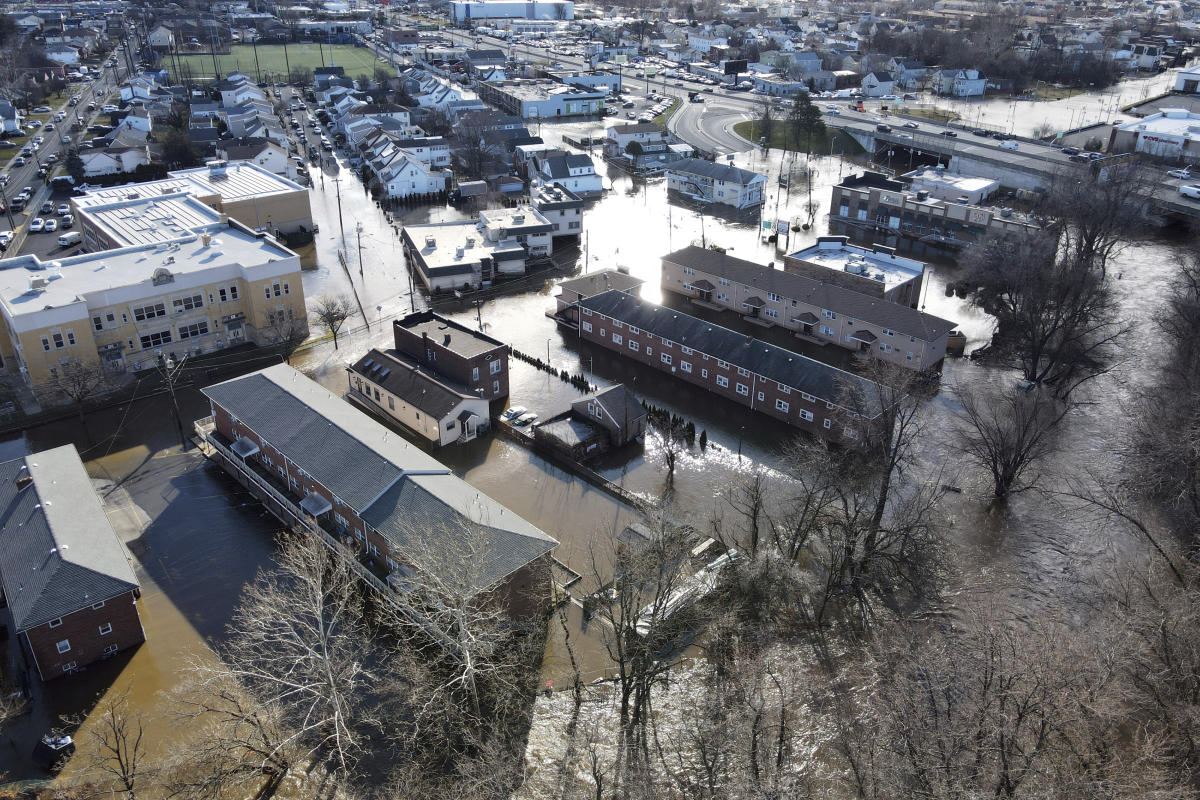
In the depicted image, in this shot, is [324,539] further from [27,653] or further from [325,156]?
[325,156]

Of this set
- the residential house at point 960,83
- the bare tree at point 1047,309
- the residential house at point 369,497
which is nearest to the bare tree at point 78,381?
the residential house at point 369,497

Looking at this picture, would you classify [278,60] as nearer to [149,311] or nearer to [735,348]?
[149,311]

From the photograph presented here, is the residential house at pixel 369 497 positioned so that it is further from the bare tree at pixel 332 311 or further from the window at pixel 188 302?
the window at pixel 188 302

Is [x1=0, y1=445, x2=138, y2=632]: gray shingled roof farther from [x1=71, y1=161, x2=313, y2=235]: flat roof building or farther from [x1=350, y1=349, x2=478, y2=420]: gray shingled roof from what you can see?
[x1=71, y1=161, x2=313, y2=235]: flat roof building

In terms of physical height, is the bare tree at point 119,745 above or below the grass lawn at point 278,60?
below

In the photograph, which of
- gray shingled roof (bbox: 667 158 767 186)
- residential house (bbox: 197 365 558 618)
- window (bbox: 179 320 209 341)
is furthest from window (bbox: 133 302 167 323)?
gray shingled roof (bbox: 667 158 767 186)

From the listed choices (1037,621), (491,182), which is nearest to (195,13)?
(491,182)
